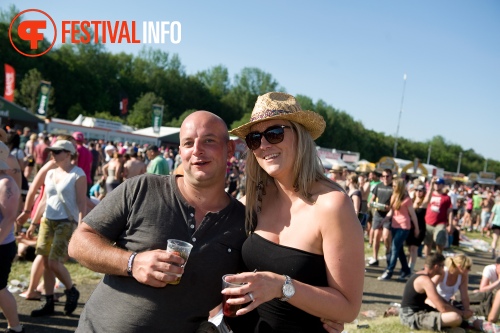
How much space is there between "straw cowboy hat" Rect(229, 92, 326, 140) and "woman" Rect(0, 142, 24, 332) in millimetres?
2579

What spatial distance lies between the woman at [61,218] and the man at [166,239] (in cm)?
309

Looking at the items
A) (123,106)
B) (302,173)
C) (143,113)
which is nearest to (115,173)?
(302,173)

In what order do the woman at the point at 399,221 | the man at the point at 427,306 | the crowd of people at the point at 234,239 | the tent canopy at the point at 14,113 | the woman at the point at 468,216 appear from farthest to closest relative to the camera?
the tent canopy at the point at 14,113
the woman at the point at 468,216
the woman at the point at 399,221
the man at the point at 427,306
the crowd of people at the point at 234,239

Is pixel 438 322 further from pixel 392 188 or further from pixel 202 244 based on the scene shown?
pixel 202 244

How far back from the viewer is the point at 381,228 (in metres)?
9.37

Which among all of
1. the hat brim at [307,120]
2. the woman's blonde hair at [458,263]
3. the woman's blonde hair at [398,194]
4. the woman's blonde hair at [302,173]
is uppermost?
the hat brim at [307,120]

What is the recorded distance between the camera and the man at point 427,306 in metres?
5.85

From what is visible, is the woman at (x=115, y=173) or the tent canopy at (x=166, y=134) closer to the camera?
the woman at (x=115, y=173)

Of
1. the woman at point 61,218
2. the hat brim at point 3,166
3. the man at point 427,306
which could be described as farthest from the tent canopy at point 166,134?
the hat brim at point 3,166

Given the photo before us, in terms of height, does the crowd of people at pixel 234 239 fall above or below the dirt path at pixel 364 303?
above

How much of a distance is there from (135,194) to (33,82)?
5619cm

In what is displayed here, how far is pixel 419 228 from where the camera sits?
9.77 meters

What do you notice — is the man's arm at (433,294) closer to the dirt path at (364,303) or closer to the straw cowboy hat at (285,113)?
the dirt path at (364,303)

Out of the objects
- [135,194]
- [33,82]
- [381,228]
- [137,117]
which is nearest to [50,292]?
[135,194]
